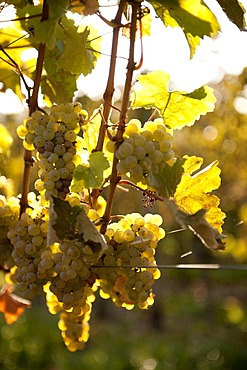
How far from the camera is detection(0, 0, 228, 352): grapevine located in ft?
2.19

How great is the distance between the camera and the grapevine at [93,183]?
0.67 meters

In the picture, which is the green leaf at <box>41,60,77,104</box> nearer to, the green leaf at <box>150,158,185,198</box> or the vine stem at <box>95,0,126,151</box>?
the vine stem at <box>95,0,126,151</box>

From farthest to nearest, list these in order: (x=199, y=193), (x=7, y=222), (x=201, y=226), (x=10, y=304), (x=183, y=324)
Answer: (x=183, y=324) < (x=10, y=304) < (x=7, y=222) < (x=199, y=193) < (x=201, y=226)

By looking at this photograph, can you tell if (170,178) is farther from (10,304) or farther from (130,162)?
(10,304)

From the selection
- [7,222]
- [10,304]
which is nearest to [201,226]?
[7,222]

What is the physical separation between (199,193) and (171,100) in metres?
0.14

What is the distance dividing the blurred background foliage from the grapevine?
9.46ft

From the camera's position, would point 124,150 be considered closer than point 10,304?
Yes

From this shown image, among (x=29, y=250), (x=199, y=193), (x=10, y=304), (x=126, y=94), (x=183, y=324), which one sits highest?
(x=126, y=94)

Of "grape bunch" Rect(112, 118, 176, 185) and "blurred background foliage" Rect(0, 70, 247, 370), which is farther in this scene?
"blurred background foliage" Rect(0, 70, 247, 370)

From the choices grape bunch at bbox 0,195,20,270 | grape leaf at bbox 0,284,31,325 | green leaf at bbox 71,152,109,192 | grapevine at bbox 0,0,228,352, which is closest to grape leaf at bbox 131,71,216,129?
grapevine at bbox 0,0,228,352

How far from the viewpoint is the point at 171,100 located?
31.3 inches

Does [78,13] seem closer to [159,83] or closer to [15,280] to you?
[159,83]

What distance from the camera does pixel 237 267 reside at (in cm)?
57
